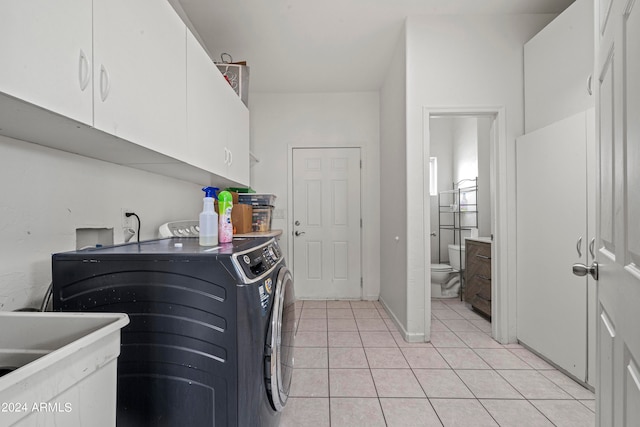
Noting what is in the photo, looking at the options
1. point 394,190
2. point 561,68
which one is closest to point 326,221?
point 394,190

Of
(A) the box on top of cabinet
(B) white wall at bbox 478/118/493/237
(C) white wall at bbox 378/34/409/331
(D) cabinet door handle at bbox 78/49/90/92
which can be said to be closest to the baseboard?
(C) white wall at bbox 378/34/409/331

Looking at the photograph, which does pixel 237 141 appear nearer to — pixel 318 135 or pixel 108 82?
pixel 108 82

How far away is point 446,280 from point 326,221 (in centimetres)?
165

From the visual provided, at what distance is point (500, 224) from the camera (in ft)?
7.59

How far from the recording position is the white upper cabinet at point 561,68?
1.77 meters

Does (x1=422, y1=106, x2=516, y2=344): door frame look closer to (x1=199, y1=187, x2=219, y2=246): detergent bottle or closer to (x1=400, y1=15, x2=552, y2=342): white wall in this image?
(x1=400, y1=15, x2=552, y2=342): white wall

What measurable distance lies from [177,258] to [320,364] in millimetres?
1496

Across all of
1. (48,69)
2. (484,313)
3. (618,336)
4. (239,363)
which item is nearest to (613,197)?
(618,336)

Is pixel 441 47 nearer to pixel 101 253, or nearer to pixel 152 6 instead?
pixel 152 6

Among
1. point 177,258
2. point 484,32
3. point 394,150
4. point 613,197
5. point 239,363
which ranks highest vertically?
point 484,32

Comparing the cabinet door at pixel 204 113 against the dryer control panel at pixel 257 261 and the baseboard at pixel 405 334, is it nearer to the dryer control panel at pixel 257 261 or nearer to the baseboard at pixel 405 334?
the dryer control panel at pixel 257 261

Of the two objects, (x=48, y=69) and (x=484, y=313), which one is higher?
(x=48, y=69)

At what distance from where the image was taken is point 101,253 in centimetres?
96

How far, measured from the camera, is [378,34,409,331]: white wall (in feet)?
8.20
